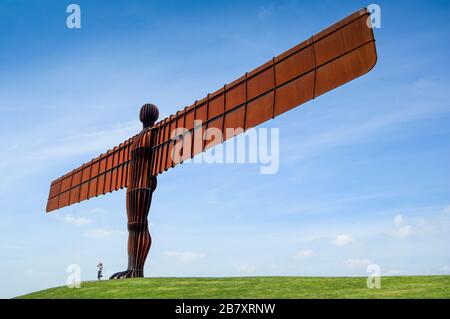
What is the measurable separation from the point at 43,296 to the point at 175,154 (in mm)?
5959

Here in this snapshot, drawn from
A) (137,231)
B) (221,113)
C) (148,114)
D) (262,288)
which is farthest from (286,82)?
(137,231)

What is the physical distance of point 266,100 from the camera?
1259 cm

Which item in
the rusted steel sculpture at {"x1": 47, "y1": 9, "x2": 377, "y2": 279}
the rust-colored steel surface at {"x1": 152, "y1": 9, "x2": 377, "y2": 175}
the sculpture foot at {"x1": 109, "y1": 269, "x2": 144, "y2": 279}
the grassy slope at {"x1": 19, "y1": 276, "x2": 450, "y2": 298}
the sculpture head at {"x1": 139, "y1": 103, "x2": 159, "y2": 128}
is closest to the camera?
the grassy slope at {"x1": 19, "y1": 276, "x2": 450, "y2": 298}

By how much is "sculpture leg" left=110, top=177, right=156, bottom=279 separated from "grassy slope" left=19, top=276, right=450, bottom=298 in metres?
0.96

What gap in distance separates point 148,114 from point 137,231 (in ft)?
13.7

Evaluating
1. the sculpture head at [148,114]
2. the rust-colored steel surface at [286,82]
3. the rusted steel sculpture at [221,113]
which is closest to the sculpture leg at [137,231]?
the rusted steel sculpture at [221,113]

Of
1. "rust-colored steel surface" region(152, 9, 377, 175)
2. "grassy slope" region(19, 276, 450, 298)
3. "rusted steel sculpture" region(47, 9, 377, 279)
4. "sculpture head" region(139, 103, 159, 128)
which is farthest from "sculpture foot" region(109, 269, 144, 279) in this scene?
"sculpture head" region(139, 103, 159, 128)

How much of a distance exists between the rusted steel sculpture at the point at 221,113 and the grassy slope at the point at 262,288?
1.92 meters

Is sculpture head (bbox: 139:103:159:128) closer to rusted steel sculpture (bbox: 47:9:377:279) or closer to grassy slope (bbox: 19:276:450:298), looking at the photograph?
rusted steel sculpture (bbox: 47:9:377:279)

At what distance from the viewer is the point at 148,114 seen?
1728 cm

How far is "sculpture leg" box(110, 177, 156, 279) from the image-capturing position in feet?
52.0
